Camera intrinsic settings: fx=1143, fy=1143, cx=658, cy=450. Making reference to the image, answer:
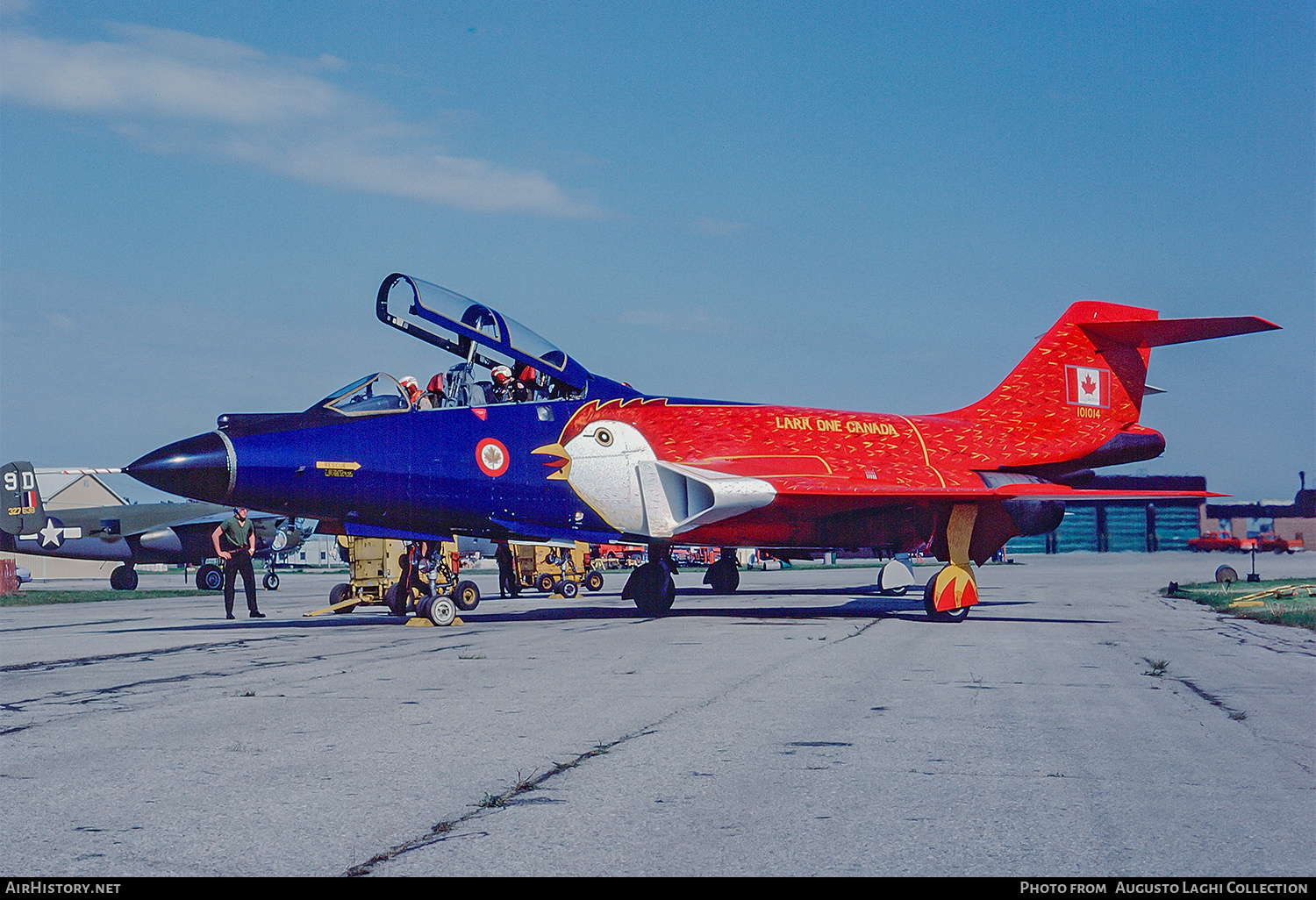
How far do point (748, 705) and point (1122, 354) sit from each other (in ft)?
56.2

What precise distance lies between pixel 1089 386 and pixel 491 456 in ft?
40.2

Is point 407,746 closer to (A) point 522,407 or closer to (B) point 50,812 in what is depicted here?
(B) point 50,812

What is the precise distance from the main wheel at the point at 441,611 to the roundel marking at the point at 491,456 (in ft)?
5.92

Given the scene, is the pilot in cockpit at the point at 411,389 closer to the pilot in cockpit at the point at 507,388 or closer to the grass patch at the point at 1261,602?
the pilot in cockpit at the point at 507,388

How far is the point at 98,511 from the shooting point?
1457 inches

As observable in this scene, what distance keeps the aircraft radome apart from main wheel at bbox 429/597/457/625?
2142cm

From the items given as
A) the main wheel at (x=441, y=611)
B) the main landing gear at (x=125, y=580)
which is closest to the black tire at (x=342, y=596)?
the main wheel at (x=441, y=611)

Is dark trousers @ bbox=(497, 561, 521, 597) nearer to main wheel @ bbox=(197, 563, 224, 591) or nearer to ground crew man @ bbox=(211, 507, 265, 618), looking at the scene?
ground crew man @ bbox=(211, 507, 265, 618)

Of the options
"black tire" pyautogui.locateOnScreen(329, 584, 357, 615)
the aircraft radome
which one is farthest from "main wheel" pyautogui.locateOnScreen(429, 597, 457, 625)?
the aircraft radome

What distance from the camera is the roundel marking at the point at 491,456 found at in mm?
15141

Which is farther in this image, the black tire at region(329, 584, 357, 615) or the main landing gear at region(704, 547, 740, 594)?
the main landing gear at region(704, 547, 740, 594)

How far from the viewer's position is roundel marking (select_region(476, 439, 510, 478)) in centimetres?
1514

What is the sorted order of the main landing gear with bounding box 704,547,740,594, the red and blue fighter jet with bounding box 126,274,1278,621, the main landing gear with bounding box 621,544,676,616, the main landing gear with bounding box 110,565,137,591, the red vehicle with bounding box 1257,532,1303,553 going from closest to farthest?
the red and blue fighter jet with bounding box 126,274,1278,621 < the main landing gear with bounding box 621,544,676,616 < the main landing gear with bounding box 704,547,740,594 < the main landing gear with bounding box 110,565,137,591 < the red vehicle with bounding box 1257,532,1303,553

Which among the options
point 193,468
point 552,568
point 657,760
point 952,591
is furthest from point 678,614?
point 657,760
